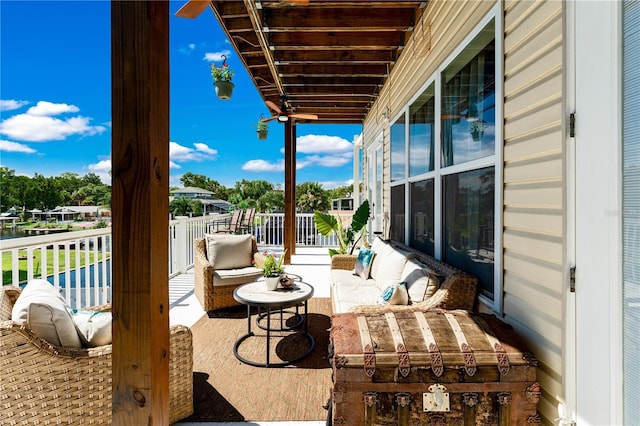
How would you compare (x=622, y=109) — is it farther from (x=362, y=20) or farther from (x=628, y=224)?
(x=362, y=20)

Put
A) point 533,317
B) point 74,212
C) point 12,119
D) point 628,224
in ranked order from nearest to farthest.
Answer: point 628,224 < point 533,317 < point 74,212 < point 12,119

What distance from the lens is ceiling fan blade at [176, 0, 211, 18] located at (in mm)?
2267

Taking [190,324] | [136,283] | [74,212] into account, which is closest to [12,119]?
[74,212]

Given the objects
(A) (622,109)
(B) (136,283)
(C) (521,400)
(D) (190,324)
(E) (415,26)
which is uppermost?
(E) (415,26)

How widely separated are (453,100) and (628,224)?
1896mm

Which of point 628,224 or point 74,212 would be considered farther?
point 74,212

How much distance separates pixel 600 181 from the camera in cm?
134

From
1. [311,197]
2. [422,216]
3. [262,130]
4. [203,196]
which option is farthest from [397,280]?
[203,196]

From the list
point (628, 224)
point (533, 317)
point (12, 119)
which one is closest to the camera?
point (628, 224)

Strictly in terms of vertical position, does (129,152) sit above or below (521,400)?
above

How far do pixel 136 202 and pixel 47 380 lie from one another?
1.41 metres

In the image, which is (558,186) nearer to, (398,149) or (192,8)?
(192,8)

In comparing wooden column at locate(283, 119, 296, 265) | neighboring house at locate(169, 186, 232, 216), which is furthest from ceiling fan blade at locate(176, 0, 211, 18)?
neighboring house at locate(169, 186, 232, 216)

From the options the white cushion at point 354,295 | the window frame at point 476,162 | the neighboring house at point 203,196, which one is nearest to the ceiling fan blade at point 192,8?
the window frame at point 476,162
